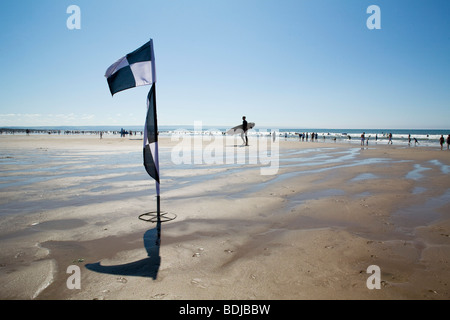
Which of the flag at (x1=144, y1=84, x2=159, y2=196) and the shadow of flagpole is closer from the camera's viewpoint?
the shadow of flagpole

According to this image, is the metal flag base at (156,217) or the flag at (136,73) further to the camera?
the metal flag base at (156,217)

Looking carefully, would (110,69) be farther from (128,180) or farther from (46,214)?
(128,180)

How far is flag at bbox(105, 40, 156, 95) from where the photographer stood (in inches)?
212

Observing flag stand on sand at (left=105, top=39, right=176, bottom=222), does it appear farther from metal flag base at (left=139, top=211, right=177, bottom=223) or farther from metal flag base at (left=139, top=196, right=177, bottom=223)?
metal flag base at (left=139, top=211, right=177, bottom=223)

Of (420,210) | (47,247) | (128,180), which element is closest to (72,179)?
(128,180)

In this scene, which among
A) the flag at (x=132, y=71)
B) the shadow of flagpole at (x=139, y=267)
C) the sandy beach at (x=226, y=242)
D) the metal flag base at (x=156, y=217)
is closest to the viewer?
the sandy beach at (x=226, y=242)

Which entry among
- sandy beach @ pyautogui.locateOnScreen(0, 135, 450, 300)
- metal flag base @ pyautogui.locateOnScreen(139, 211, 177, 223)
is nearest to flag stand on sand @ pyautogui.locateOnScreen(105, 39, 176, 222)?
metal flag base @ pyautogui.locateOnScreen(139, 211, 177, 223)

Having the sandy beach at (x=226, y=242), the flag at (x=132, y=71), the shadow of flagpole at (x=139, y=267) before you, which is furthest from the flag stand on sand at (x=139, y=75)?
the shadow of flagpole at (x=139, y=267)

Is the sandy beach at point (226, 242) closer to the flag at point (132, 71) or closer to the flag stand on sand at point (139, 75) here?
the flag stand on sand at point (139, 75)

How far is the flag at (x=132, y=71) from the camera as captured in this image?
212 inches

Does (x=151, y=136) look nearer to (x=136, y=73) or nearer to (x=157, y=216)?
(x=136, y=73)

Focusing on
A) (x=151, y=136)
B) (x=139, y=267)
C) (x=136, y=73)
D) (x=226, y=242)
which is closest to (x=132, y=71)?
(x=136, y=73)

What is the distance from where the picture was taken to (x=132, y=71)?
5.39 meters
